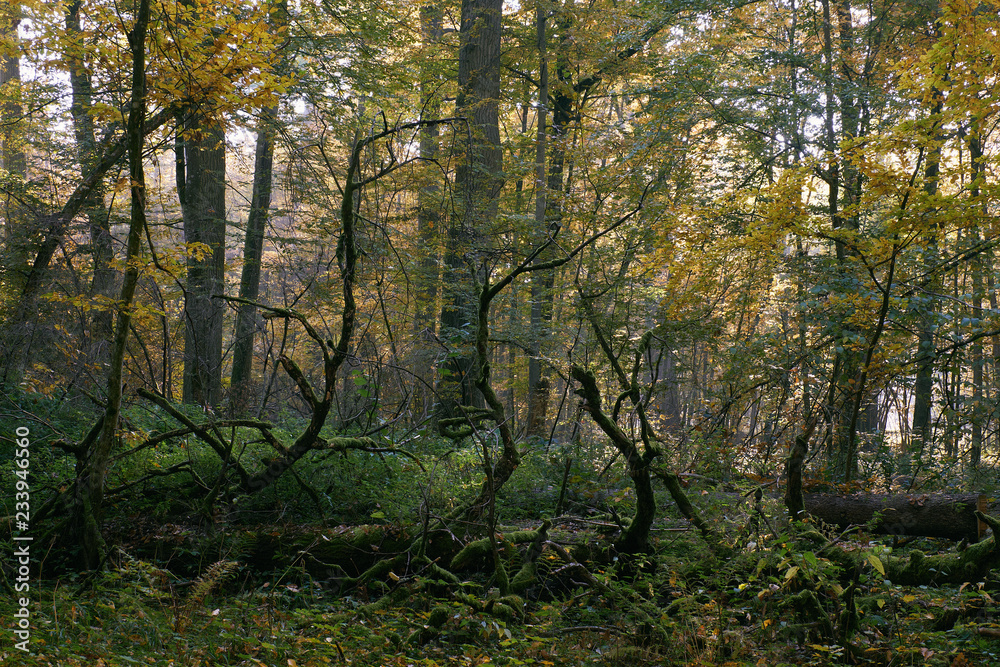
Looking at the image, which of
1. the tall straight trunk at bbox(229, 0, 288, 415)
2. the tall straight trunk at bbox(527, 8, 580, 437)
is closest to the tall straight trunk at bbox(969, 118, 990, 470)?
the tall straight trunk at bbox(527, 8, 580, 437)

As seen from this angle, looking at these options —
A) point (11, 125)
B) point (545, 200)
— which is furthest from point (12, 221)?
point (545, 200)

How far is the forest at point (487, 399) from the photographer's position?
13.0 feet

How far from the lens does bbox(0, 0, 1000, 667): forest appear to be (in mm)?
3951

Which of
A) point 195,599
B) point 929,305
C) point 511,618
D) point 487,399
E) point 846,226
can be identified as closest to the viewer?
point 195,599

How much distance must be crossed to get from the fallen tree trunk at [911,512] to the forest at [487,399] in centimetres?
3

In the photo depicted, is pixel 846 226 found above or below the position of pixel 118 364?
above

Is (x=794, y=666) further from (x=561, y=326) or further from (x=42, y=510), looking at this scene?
(x=561, y=326)

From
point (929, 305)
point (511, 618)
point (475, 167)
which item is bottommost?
point (511, 618)

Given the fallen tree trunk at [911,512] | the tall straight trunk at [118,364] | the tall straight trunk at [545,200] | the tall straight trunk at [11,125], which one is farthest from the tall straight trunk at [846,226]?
the tall straight trunk at [11,125]

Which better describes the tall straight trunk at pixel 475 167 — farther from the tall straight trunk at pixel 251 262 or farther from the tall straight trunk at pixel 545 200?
the tall straight trunk at pixel 251 262

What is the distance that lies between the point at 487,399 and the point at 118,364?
2.83m

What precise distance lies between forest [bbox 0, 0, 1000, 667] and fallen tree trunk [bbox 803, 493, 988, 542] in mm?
30

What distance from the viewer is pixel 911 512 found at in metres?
5.70

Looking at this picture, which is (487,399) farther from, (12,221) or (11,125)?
(11,125)
